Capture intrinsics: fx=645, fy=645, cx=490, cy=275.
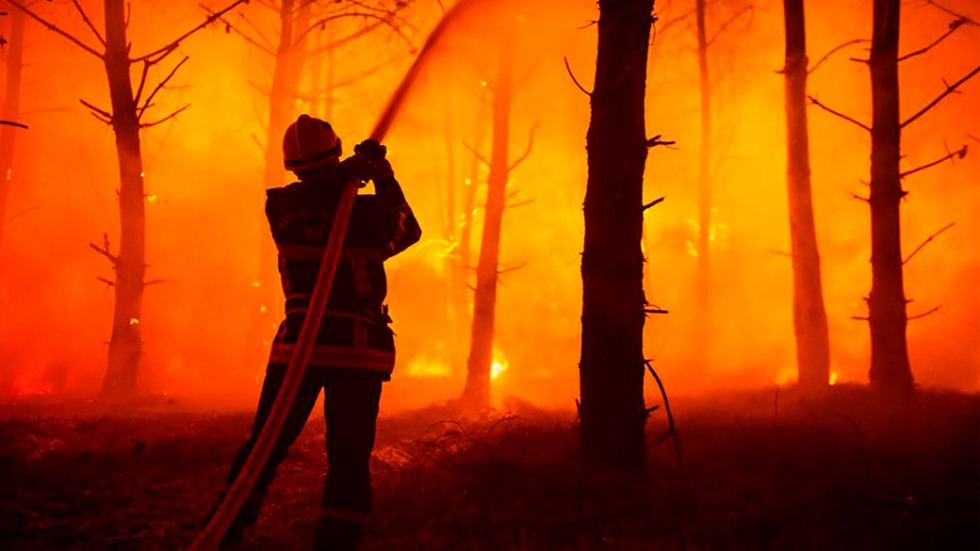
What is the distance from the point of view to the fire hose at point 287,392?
3.16 metres

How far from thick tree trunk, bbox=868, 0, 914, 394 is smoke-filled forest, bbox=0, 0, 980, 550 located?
1.6 inches

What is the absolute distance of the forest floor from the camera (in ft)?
11.5

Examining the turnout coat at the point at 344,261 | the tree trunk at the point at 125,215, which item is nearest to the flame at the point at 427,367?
the tree trunk at the point at 125,215

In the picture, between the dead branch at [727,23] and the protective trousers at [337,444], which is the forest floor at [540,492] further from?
the dead branch at [727,23]

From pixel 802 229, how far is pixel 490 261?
5501 mm

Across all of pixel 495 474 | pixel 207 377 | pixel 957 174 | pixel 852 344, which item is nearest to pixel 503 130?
pixel 495 474

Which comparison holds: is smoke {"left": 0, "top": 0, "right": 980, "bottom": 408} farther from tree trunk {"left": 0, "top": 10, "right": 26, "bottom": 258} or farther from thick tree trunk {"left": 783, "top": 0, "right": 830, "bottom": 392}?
thick tree trunk {"left": 783, "top": 0, "right": 830, "bottom": 392}

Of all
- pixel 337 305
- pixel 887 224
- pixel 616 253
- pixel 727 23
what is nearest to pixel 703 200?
pixel 727 23

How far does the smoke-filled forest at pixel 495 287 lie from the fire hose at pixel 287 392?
0.01 meters

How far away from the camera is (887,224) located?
843 centimetres

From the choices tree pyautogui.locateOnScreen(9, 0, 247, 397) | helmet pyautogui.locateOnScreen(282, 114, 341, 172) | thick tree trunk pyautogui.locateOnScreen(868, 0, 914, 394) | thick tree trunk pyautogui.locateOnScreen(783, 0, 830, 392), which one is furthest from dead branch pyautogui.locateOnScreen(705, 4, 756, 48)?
helmet pyautogui.locateOnScreen(282, 114, 341, 172)

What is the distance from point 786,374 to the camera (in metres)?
19.9

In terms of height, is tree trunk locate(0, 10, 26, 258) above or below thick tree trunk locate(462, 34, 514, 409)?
above

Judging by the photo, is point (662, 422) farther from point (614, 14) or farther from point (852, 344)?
point (852, 344)
